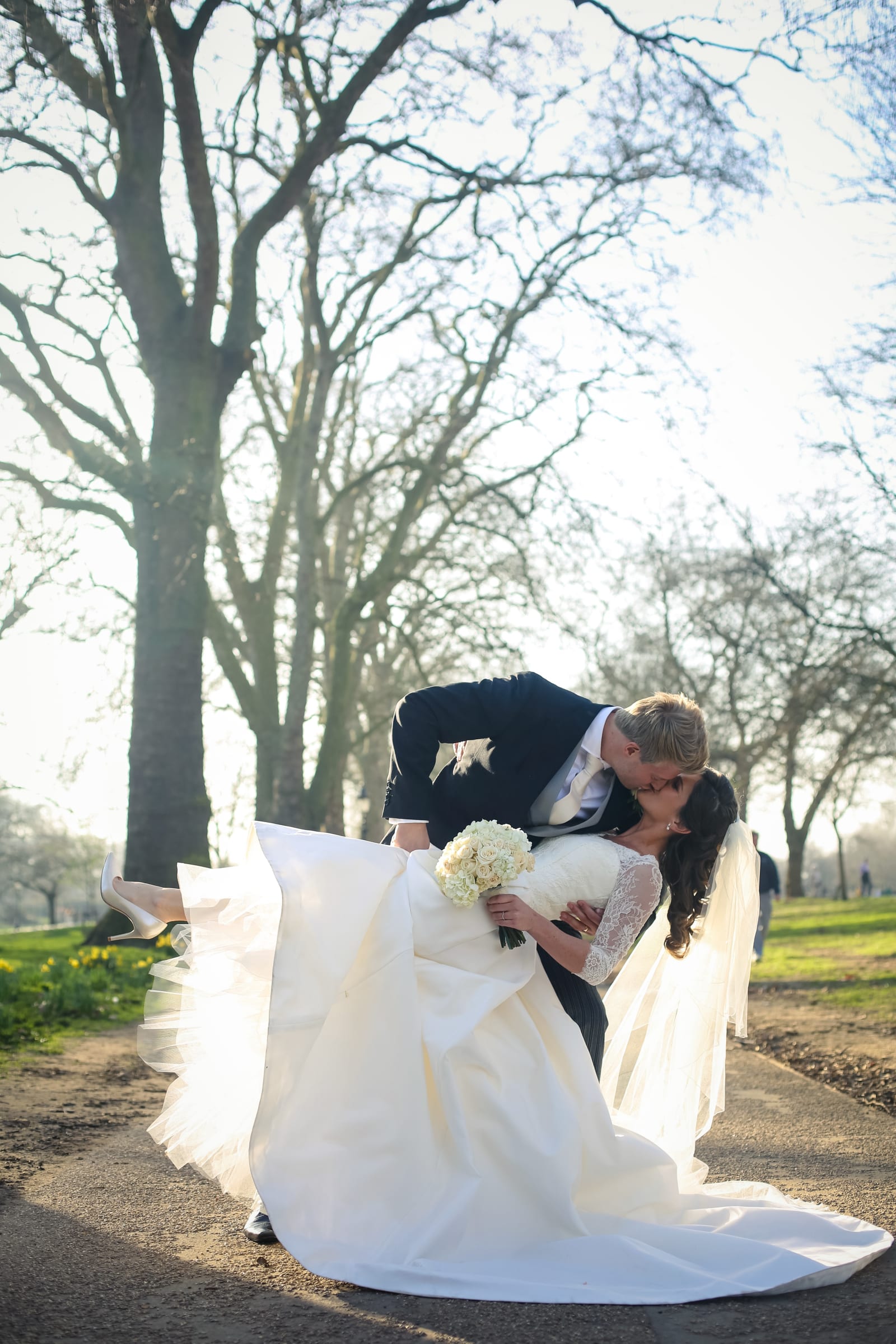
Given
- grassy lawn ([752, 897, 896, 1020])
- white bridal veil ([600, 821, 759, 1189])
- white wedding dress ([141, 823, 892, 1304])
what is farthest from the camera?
grassy lawn ([752, 897, 896, 1020])

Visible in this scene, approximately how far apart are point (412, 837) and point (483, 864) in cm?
62

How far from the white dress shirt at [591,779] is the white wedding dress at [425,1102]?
9.2 inches

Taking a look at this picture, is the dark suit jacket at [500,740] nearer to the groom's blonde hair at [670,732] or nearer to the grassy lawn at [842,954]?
the groom's blonde hair at [670,732]

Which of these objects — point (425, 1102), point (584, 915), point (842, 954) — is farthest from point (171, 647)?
point (842, 954)

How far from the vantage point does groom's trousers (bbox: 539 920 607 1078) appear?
4320mm

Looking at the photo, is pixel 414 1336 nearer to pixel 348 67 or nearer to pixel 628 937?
pixel 628 937

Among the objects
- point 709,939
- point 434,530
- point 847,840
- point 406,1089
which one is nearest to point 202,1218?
point 406,1089

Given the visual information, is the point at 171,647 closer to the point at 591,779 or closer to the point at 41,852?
the point at 591,779

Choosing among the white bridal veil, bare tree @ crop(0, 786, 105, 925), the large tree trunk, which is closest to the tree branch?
the large tree trunk

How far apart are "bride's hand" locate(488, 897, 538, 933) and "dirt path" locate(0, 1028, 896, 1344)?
1231 mm

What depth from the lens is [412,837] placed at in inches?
177

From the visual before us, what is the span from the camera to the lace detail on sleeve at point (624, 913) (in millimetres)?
4062

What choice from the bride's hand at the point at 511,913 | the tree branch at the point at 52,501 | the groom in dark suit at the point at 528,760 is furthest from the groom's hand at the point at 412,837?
the tree branch at the point at 52,501

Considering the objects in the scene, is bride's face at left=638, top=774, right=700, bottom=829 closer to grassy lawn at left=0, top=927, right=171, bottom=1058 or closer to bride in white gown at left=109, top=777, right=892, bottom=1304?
bride in white gown at left=109, top=777, right=892, bottom=1304
